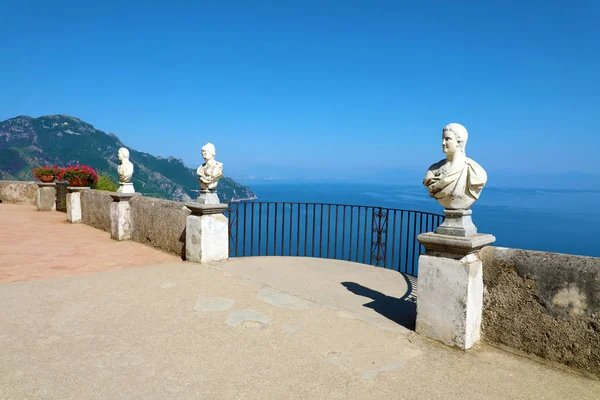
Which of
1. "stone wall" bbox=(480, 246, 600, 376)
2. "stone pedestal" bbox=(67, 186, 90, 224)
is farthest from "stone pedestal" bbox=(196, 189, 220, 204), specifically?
"stone pedestal" bbox=(67, 186, 90, 224)

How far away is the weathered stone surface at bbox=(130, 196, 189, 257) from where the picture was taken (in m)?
6.43

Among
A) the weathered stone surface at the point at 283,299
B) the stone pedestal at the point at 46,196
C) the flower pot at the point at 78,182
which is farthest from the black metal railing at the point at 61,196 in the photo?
the weathered stone surface at the point at 283,299

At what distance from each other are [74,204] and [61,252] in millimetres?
3939

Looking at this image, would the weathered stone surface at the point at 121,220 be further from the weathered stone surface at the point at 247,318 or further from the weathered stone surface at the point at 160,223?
the weathered stone surface at the point at 247,318

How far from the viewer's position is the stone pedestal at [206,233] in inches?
231

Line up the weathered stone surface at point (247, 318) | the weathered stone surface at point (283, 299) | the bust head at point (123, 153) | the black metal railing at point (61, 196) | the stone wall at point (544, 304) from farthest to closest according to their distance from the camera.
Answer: the black metal railing at point (61, 196)
the bust head at point (123, 153)
the weathered stone surface at point (283, 299)
the weathered stone surface at point (247, 318)
the stone wall at point (544, 304)

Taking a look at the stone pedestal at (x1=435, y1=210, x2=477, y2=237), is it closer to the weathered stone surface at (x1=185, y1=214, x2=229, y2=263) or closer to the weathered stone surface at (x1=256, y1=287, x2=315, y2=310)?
the weathered stone surface at (x1=256, y1=287, x2=315, y2=310)

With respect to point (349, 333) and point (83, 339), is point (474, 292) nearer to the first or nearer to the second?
point (349, 333)

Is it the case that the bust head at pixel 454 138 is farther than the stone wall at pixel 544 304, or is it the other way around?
the bust head at pixel 454 138

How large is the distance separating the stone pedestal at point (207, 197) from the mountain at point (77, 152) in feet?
174

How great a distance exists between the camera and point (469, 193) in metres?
3.24

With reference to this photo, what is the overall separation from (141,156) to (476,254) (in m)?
85.3

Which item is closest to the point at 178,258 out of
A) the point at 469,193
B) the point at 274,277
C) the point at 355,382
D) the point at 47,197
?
the point at 274,277

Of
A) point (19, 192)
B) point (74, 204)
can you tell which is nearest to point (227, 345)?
point (74, 204)
